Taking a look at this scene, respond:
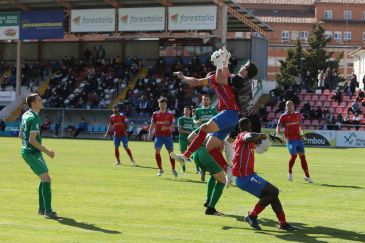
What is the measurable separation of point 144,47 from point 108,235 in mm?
49745

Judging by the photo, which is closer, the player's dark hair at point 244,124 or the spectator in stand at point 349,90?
the player's dark hair at point 244,124

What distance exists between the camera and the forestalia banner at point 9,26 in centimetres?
5578

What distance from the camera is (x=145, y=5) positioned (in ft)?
176

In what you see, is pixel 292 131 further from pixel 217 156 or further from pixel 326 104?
pixel 326 104

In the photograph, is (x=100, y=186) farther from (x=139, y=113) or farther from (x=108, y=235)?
(x=139, y=113)

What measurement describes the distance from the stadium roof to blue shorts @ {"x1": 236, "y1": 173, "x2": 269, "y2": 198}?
39.8 m

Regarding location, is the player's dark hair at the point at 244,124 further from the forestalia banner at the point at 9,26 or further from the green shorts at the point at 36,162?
the forestalia banner at the point at 9,26

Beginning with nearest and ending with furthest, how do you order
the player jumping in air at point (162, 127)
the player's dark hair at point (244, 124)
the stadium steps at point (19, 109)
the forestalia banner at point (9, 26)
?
the player's dark hair at point (244, 124) < the player jumping in air at point (162, 127) < the stadium steps at point (19, 109) < the forestalia banner at point (9, 26)

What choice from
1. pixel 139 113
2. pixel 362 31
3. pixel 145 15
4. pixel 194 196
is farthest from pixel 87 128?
pixel 362 31

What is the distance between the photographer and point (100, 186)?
56.5ft

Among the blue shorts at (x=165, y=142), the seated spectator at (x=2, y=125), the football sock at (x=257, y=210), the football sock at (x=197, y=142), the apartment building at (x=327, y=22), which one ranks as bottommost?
the seated spectator at (x=2, y=125)

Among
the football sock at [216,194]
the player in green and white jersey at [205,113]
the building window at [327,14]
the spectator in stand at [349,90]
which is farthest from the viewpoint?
the building window at [327,14]

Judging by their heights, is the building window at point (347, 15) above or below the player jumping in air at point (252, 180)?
above

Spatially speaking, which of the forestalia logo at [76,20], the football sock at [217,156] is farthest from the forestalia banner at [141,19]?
the football sock at [217,156]
